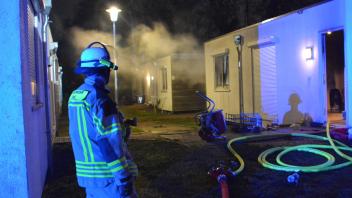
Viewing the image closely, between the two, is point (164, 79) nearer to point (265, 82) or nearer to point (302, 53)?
point (265, 82)

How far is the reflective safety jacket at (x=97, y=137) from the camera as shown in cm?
295

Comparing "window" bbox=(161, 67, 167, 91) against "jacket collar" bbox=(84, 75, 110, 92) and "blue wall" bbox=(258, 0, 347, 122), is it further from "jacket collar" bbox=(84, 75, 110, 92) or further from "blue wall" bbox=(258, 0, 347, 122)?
"jacket collar" bbox=(84, 75, 110, 92)

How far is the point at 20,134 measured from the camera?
3949mm

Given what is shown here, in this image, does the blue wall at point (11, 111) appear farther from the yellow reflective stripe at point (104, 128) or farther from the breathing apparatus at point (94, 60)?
the yellow reflective stripe at point (104, 128)

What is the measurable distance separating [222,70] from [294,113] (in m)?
4.35

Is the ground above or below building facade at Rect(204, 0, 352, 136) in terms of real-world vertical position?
below

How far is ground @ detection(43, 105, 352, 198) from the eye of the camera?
213 inches

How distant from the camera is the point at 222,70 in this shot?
585 inches

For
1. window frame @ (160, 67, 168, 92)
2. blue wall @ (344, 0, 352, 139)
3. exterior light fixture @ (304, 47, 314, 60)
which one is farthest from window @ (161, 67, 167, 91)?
blue wall @ (344, 0, 352, 139)

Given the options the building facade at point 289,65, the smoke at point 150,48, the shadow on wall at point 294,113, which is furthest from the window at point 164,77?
the shadow on wall at point 294,113

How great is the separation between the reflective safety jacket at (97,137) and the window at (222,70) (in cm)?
1140

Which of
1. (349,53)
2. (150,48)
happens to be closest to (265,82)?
(349,53)

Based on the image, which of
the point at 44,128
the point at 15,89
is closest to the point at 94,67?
the point at 15,89

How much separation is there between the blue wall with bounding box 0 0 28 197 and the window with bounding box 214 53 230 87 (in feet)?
35.4
